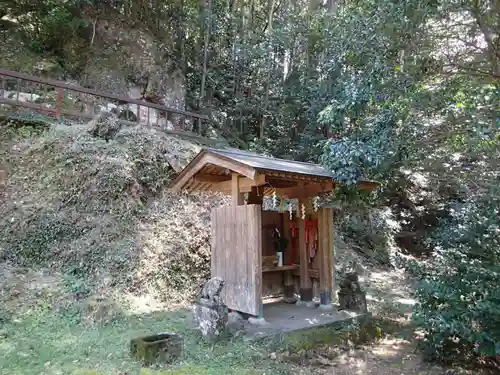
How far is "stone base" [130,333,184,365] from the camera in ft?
14.3

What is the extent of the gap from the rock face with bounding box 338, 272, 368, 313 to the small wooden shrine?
0.99 ft

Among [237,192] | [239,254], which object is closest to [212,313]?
[239,254]

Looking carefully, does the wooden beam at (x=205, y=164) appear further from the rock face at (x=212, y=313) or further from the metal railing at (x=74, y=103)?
the metal railing at (x=74, y=103)

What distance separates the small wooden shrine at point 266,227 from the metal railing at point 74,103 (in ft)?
16.9

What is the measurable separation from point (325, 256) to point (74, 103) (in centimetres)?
916

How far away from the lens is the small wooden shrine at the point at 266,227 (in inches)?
225

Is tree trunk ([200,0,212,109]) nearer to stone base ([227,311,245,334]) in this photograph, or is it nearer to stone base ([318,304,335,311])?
stone base ([318,304,335,311])

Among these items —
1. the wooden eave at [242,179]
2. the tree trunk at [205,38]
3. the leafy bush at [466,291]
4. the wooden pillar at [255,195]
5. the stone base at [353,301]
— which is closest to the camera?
the leafy bush at [466,291]


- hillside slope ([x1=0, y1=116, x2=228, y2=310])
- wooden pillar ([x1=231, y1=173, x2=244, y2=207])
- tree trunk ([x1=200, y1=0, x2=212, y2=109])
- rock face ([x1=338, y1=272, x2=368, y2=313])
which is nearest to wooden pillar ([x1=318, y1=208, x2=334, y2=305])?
rock face ([x1=338, y1=272, x2=368, y2=313])

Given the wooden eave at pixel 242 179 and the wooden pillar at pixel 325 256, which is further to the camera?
the wooden pillar at pixel 325 256

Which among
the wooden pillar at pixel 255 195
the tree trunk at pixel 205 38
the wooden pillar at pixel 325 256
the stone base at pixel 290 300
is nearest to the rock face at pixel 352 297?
the wooden pillar at pixel 325 256

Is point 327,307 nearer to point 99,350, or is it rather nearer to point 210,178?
point 210,178

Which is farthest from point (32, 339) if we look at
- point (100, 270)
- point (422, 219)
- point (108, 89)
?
point (422, 219)

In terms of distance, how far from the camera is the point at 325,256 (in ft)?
23.0
